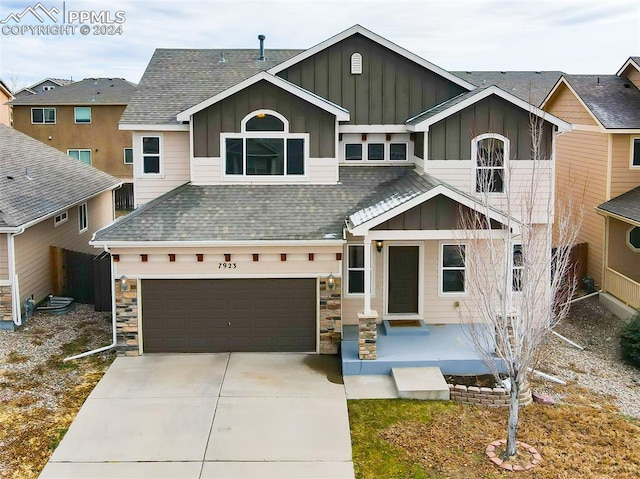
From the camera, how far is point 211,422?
1261cm

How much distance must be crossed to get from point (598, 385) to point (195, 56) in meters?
14.0

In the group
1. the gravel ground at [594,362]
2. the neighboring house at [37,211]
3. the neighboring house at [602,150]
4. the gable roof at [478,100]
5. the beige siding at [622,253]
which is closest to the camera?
the gravel ground at [594,362]

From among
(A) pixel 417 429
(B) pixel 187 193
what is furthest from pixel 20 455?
(B) pixel 187 193

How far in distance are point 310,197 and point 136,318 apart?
15.8 feet

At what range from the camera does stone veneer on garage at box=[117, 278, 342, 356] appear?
52.0 ft

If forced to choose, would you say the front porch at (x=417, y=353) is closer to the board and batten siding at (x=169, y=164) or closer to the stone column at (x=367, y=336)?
the stone column at (x=367, y=336)

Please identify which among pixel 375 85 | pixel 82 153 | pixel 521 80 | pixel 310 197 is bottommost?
pixel 310 197

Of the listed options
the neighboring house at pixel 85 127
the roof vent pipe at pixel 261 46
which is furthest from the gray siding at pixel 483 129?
the neighboring house at pixel 85 127

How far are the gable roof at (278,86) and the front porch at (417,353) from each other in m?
5.12

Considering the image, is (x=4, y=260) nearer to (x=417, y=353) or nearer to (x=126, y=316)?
(x=126, y=316)

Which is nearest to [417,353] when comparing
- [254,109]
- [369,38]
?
[254,109]

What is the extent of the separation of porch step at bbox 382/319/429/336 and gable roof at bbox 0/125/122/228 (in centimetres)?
913

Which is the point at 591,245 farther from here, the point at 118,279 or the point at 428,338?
the point at 118,279

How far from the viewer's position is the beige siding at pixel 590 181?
2120 cm
